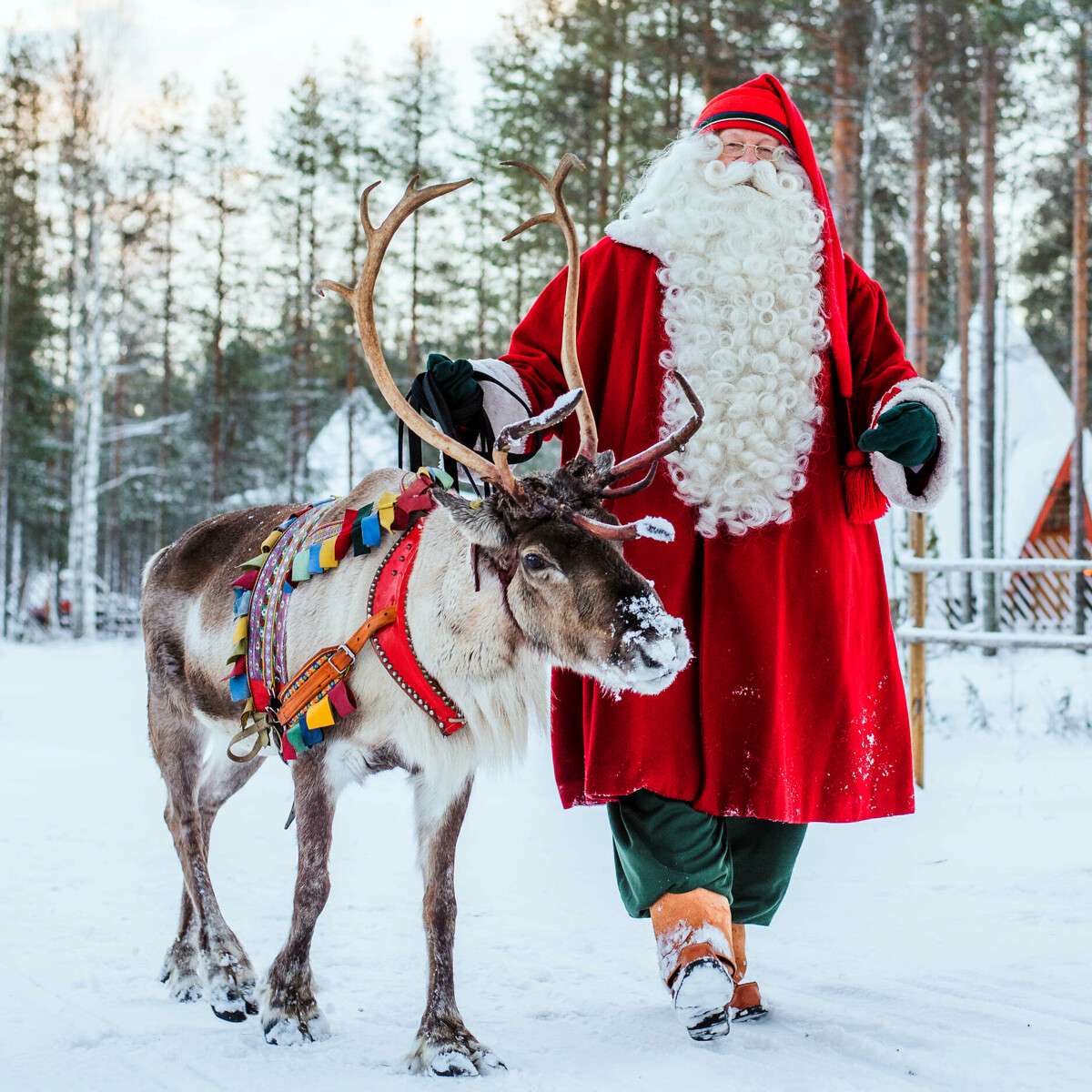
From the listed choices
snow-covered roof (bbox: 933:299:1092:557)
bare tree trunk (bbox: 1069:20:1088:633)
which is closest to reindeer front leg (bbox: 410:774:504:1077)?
bare tree trunk (bbox: 1069:20:1088:633)

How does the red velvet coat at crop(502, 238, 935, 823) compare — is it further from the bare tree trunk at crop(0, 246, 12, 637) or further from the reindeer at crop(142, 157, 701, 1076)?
the bare tree trunk at crop(0, 246, 12, 637)

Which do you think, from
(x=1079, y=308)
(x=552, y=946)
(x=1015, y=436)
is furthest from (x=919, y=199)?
(x=1015, y=436)

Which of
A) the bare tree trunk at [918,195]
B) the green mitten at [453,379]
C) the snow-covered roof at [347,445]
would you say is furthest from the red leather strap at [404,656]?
the snow-covered roof at [347,445]

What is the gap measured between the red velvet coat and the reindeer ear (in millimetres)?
446

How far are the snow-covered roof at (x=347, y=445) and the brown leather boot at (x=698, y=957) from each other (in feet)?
59.7

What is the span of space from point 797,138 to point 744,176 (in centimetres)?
29

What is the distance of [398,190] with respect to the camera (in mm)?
21859

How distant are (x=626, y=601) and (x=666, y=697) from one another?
0.49 meters

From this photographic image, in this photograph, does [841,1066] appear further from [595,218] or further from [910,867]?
[595,218]

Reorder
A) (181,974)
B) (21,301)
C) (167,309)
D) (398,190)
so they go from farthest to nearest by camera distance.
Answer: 1. (21,301)
2. (167,309)
3. (398,190)
4. (181,974)

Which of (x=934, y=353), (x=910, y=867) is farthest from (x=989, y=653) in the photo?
(x=934, y=353)

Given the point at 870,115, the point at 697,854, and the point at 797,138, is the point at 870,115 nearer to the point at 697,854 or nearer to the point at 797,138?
the point at 797,138

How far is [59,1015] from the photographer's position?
10.5ft

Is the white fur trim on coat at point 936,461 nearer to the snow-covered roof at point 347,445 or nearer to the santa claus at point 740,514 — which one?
the santa claus at point 740,514
